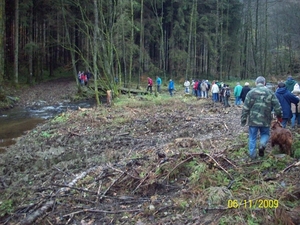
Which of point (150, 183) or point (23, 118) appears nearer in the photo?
point (150, 183)

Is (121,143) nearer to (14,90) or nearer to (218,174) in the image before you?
(218,174)

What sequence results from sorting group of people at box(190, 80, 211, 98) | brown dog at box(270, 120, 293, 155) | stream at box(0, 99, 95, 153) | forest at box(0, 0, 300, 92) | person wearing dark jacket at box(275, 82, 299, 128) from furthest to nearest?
forest at box(0, 0, 300, 92)
group of people at box(190, 80, 211, 98)
stream at box(0, 99, 95, 153)
person wearing dark jacket at box(275, 82, 299, 128)
brown dog at box(270, 120, 293, 155)

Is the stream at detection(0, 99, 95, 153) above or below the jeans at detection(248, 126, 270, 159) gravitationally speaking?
below

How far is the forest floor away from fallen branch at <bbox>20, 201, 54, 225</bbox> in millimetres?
17

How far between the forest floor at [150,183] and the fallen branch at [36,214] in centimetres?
2

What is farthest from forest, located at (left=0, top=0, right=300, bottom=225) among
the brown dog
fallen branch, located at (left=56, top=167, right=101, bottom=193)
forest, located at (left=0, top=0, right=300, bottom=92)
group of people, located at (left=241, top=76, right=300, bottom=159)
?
forest, located at (left=0, top=0, right=300, bottom=92)

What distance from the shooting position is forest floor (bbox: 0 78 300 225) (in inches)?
179

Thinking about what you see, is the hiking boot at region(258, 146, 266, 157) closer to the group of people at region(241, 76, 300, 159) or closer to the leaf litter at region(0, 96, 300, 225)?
the group of people at region(241, 76, 300, 159)

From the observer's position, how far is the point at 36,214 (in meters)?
5.23

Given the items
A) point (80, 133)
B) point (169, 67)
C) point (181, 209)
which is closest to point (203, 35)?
point (169, 67)

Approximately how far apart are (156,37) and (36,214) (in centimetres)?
3459

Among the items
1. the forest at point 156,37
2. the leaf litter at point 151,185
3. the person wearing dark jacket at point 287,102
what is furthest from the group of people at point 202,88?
the person wearing dark jacket at point 287,102

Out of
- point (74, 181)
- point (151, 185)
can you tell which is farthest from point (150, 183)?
point (74, 181)

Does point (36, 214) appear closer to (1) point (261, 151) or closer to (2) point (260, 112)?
(1) point (261, 151)
